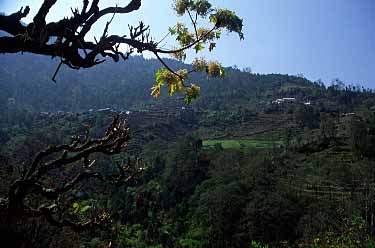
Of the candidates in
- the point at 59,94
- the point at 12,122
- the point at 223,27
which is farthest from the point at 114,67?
the point at 223,27

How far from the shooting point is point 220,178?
155ft

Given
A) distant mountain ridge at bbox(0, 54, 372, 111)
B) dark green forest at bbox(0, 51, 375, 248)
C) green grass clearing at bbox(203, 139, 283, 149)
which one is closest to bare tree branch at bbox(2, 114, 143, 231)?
dark green forest at bbox(0, 51, 375, 248)

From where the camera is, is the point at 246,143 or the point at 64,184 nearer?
the point at 64,184

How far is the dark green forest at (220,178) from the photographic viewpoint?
19812mm

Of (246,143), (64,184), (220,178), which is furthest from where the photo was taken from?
(246,143)

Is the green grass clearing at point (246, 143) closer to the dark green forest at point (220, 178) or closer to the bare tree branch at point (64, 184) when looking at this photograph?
the dark green forest at point (220, 178)

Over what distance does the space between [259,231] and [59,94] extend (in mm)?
107916

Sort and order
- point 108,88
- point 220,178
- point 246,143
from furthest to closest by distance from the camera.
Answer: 1. point 108,88
2. point 246,143
3. point 220,178

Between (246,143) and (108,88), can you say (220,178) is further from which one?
(108,88)

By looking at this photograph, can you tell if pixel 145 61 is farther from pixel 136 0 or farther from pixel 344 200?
pixel 136 0

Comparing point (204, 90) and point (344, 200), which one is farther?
point (204, 90)

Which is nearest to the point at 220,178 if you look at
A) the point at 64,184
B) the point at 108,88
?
the point at 64,184

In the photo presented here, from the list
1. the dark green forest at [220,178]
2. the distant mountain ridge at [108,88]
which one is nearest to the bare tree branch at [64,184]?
the dark green forest at [220,178]

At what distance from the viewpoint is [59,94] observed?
→ 134 m
